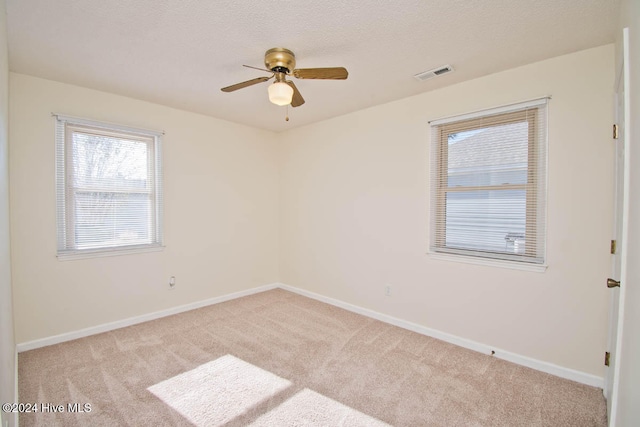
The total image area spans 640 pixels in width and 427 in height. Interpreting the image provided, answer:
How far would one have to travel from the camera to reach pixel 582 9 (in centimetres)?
179

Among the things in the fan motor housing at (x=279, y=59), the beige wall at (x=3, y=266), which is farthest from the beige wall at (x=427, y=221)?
the beige wall at (x=3, y=266)

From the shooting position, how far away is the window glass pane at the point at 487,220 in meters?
2.61

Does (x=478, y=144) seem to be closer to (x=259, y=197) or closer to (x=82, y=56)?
(x=259, y=197)

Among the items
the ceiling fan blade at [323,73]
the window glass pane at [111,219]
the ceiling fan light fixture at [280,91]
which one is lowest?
the window glass pane at [111,219]

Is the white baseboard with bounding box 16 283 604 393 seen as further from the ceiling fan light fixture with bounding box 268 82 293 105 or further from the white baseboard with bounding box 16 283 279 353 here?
the ceiling fan light fixture with bounding box 268 82 293 105

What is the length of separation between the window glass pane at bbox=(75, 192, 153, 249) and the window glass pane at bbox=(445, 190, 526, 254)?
3448 mm

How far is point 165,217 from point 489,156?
11.9 ft

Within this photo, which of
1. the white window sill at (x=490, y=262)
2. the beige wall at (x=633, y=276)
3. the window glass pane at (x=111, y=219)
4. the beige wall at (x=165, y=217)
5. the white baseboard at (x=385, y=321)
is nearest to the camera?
the beige wall at (x=633, y=276)

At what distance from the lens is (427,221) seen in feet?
10.3

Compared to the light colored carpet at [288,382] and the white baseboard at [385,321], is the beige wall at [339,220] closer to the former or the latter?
the white baseboard at [385,321]

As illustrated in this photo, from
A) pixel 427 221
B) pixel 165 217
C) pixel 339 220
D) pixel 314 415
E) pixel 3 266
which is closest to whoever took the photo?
pixel 3 266

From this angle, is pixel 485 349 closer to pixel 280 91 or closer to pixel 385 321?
pixel 385 321

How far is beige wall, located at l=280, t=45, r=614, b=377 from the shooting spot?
2.25 meters

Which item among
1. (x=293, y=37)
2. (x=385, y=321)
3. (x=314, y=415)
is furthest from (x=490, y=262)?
(x=293, y=37)
